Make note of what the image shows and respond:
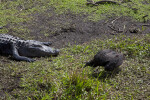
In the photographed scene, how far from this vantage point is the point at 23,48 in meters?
5.37

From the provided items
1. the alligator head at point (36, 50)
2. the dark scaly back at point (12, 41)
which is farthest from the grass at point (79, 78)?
the dark scaly back at point (12, 41)

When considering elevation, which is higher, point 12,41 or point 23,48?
point 12,41

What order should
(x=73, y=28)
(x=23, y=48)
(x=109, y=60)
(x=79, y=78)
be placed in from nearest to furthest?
(x=79, y=78) < (x=109, y=60) < (x=23, y=48) < (x=73, y=28)

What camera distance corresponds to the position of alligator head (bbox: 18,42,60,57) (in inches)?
200

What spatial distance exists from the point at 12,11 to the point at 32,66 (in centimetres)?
394

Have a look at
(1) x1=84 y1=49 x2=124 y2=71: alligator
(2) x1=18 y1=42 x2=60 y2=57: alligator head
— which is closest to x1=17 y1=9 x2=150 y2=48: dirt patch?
(2) x1=18 y1=42 x2=60 y2=57: alligator head

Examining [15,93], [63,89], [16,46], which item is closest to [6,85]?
[15,93]

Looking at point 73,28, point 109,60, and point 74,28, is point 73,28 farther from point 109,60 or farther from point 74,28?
point 109,60

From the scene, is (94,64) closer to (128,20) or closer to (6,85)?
(6,85)

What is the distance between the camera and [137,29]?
6363 mm

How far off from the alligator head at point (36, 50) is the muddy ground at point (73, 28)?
541 mm

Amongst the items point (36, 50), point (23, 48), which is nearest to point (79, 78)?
point (36, 50)

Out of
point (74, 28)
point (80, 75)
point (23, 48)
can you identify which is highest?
point (80, 75)

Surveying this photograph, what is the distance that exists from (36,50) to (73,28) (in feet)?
5.53
